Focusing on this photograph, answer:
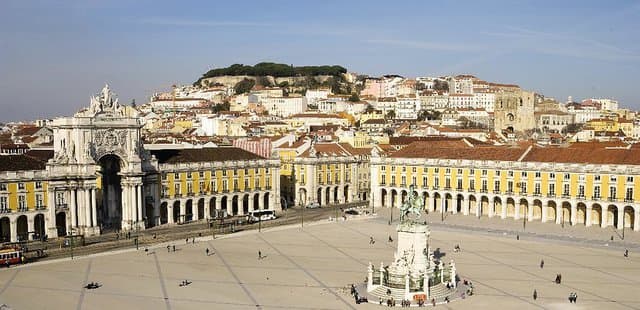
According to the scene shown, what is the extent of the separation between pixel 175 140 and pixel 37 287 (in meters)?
58.2

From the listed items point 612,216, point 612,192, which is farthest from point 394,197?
point 612,192

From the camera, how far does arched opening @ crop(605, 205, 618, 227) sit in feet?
216

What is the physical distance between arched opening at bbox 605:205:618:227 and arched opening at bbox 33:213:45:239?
50.0m

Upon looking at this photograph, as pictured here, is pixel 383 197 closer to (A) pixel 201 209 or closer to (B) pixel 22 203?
(A) pixel 201 209

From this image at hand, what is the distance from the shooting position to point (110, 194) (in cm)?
6994

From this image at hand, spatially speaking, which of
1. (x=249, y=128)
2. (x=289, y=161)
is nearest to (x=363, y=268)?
(x=289, y=161)

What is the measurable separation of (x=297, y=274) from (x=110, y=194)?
30103 mm

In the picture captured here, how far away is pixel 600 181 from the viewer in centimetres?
6544

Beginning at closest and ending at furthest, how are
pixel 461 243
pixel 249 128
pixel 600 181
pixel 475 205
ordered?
1. pixel 461 243
2. pixel 600 181
3. pixel 475 205
4. pixel 249 128

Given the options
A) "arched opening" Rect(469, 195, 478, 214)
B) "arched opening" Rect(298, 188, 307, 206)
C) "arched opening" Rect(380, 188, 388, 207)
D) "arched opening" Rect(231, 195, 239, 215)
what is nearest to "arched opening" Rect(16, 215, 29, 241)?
"arched opening" Rect(231, 195, 239, 215)

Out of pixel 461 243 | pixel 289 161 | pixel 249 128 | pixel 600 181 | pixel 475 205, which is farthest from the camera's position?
pixel 249 128

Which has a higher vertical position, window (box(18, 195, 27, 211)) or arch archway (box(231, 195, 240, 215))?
window (box(18, 195, 27, 211))

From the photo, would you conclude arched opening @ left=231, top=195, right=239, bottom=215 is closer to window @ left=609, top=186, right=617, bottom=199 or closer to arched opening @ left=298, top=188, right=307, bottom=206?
arched opening @ left=298, top=188, right=307, bottom=206

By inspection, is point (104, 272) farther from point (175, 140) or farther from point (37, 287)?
point (175, 140)
